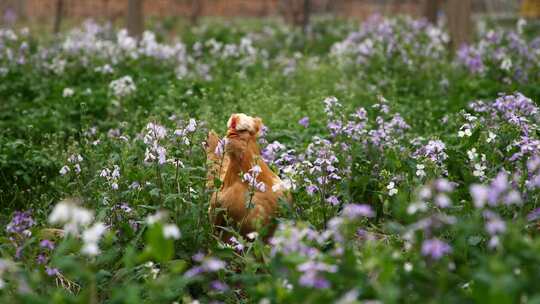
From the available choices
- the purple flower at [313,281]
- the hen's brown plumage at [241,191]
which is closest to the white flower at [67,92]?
the hen's brown plumage at [241,191]

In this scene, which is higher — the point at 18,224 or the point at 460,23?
the point at 18,224

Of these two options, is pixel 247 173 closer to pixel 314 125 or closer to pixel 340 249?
pixel 340 249

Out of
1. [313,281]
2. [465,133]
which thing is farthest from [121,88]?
[313,281]

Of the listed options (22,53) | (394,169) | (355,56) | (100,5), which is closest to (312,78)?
(355,56)

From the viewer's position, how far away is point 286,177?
3693 mm

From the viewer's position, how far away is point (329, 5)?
24.3 m

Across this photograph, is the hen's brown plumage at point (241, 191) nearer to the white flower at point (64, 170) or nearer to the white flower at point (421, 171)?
the white flower at point (421, 171)

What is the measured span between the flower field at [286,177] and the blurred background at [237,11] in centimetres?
145

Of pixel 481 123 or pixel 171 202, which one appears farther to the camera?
pixel 481 123

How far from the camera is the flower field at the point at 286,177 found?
2223mm

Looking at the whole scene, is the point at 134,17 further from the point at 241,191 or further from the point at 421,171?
the point at 421,171

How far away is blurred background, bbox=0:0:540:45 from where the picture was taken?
10680mm

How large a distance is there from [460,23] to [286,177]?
Answer: 23.9 ft

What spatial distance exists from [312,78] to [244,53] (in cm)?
149
